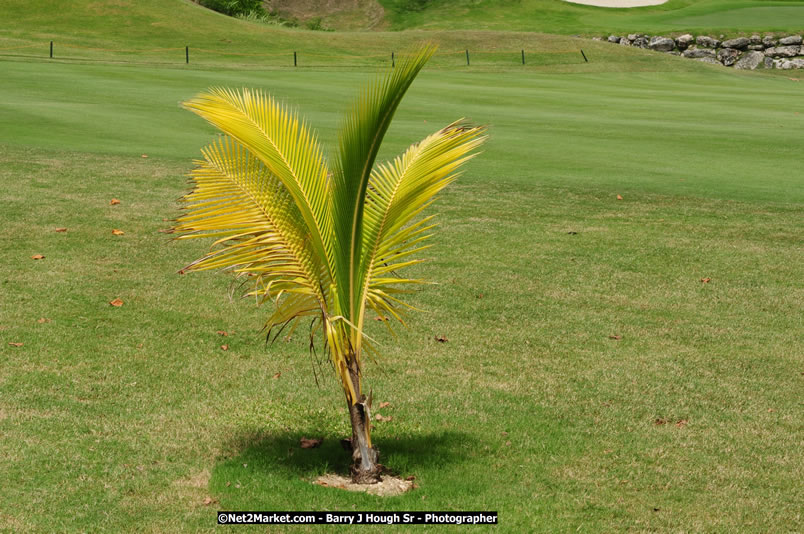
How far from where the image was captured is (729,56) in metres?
57.0

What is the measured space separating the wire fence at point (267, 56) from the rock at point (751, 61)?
44.5ft

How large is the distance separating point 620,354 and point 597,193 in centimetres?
758

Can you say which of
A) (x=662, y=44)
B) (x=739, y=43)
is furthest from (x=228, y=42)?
(x=739, y=43)

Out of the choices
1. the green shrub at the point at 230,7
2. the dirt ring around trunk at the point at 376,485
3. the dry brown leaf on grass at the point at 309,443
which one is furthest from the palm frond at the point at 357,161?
the green shrub at the point at 230,7

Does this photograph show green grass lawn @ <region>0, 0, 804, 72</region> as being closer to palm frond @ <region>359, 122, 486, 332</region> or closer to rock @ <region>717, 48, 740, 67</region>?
rock @ <region>717, 48, 740, 67</region>

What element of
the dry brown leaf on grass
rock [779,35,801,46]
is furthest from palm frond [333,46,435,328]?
rock [779,35,801,46]

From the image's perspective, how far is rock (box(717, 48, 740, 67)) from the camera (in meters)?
56.8

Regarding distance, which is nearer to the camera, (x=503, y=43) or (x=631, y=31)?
(x=503, y=43)

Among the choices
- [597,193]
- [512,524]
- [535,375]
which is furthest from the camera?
[597,193]

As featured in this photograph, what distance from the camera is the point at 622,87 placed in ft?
120

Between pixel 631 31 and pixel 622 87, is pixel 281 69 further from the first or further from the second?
pixel 631 31

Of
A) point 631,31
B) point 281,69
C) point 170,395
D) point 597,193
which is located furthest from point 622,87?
point 170,395

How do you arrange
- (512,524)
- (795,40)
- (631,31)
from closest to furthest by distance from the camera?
(512,524) → (795,40) → (631,31)

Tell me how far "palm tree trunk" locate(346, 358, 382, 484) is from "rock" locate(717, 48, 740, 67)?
5675 centimetres
